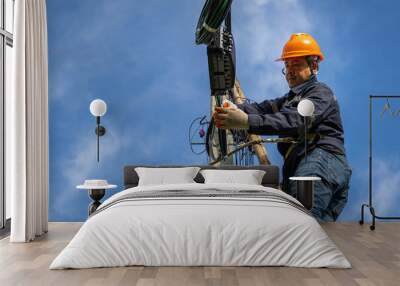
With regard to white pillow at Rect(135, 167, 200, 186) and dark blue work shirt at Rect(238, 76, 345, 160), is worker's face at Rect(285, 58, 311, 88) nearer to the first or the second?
dark blue work shirt at Rect(238, 76, 345, 160)

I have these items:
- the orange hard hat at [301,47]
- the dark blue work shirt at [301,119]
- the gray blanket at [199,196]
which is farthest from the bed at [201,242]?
the orange hard hat at [301,47]

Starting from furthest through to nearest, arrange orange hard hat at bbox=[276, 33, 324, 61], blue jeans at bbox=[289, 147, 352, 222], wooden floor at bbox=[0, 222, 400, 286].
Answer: orange hard hat at bbox=[276, 33, 324, 61] → blue jeans at bbox=[289, 147, 352, 222] → wooden floor at bbox=[0, 222, 400, 286]

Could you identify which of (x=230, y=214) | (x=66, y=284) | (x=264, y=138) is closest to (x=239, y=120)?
(x=264, y=138)

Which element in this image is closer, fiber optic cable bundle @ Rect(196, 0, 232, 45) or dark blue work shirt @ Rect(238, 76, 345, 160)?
dark blue work shirt @ Rect(238, 76, 345, 160)

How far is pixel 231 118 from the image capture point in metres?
6.17

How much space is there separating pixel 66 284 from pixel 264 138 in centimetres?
333

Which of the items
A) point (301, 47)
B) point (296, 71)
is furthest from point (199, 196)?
point (301, 47)

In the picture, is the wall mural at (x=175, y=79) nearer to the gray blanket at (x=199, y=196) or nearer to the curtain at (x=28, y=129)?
the curtain at (x=28, y=129)

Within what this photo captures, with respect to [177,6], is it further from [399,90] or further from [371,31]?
[399,90]

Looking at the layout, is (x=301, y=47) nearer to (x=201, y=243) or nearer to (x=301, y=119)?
(x=301, y=119)

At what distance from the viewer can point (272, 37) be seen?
21.0 ft

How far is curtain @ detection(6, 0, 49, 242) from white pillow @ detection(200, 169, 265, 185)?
68.3 inches

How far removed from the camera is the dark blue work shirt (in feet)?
20.1

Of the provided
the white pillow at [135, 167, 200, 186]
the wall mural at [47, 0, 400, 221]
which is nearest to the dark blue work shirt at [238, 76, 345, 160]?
the wall mural at [47, 0, 400, 221]
